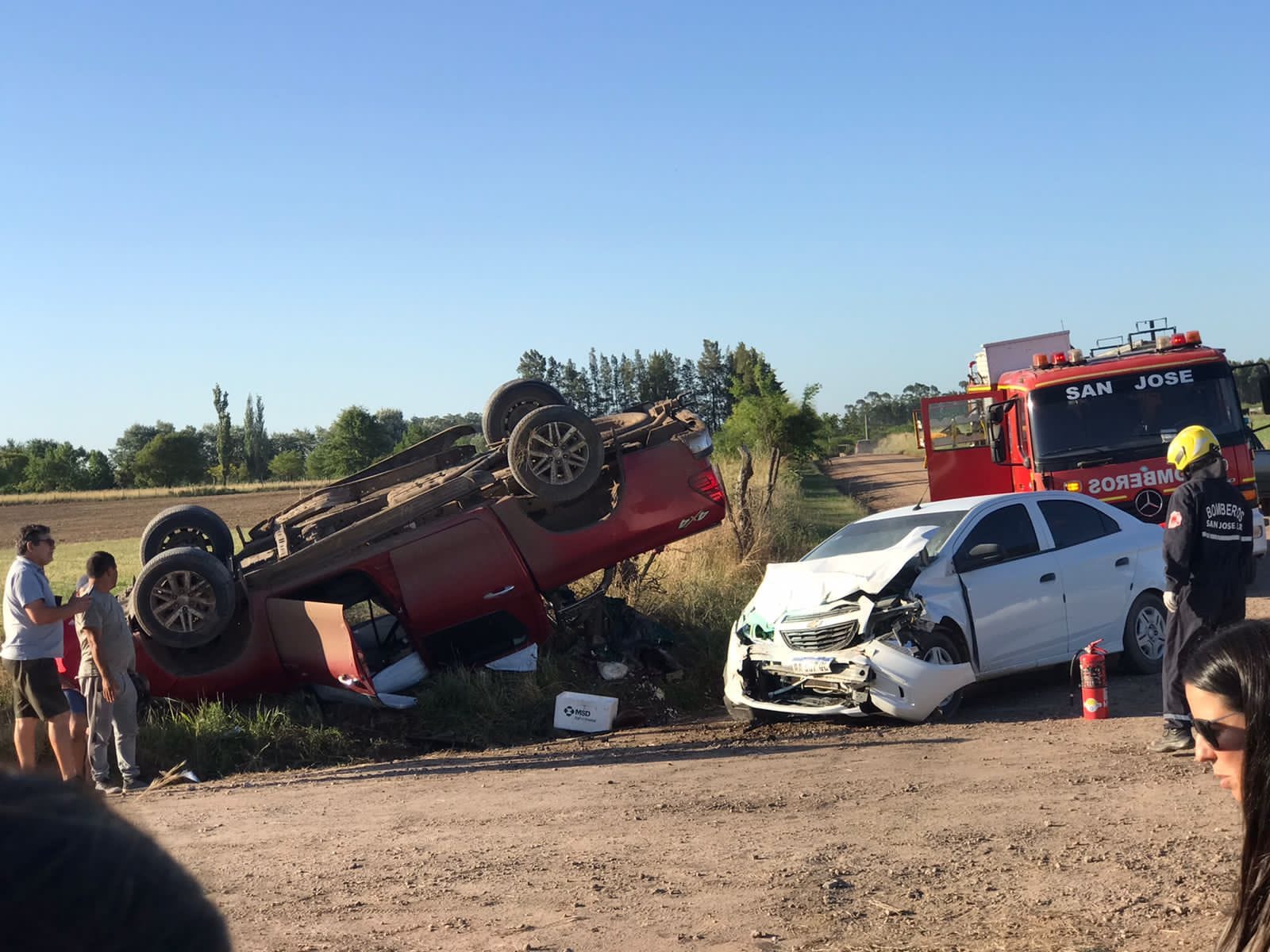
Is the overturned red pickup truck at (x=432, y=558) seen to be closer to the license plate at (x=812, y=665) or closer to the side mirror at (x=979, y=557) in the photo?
the license plate at (x=812, y=665)

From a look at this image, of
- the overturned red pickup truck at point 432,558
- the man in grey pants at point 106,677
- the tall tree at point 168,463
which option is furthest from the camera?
the tall tree at point 168,463

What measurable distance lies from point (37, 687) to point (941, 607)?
6217 mm

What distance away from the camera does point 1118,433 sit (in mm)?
→ 13227

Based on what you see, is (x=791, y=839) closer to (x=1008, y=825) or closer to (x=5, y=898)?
(x=1008, y=825)

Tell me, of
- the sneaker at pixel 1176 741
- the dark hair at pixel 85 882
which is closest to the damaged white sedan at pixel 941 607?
the sneaker at pixel 1176 741

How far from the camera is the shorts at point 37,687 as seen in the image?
27.1 feet

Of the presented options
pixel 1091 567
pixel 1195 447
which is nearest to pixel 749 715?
pixel 1091 567

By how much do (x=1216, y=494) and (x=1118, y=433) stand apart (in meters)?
6.26

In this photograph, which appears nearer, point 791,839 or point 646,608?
point 791,839

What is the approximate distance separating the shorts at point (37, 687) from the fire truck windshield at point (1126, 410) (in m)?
9.69

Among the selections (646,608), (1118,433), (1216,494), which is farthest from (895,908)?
(1118,433)

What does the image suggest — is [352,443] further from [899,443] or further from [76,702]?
[76,702]

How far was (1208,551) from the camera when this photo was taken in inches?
283

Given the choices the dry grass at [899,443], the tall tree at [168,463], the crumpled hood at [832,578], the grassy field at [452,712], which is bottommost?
the grassy field at [452,712]
